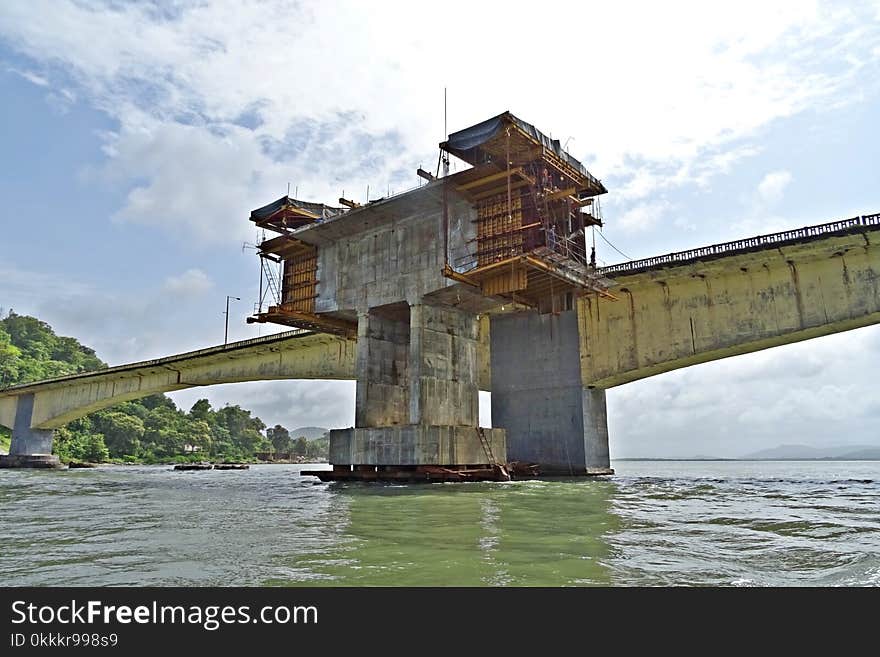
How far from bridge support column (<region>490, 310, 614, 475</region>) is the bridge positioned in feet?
0.26

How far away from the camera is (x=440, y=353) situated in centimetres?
3177

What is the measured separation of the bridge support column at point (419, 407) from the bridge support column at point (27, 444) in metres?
48.4

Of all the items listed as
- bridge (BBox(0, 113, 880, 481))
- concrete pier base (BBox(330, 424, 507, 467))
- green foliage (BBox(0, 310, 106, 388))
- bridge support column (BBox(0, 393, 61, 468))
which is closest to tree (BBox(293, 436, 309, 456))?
green foliage (BBox(0, 310, 106, 388))

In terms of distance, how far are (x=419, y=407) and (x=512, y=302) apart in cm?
697

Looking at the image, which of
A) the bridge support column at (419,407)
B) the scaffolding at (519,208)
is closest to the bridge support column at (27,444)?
the bridge support column at (419,407)

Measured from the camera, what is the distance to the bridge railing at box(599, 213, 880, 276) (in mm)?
24919

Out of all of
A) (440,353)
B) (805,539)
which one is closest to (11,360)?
(440,353)

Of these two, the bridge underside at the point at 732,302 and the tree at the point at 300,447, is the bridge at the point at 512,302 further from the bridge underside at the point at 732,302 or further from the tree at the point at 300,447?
the tree at the point at 300,447

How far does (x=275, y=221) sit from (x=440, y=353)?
14080 millimetres

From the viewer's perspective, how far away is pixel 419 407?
1176 inches

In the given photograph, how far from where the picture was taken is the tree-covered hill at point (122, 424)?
93750 millimetres

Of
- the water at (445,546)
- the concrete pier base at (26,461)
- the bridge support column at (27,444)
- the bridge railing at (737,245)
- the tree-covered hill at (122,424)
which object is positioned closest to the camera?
the water at (445,546)

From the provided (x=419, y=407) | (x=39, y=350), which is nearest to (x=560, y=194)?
(x=419, y=407)

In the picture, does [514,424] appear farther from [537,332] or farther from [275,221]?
[275,221]
